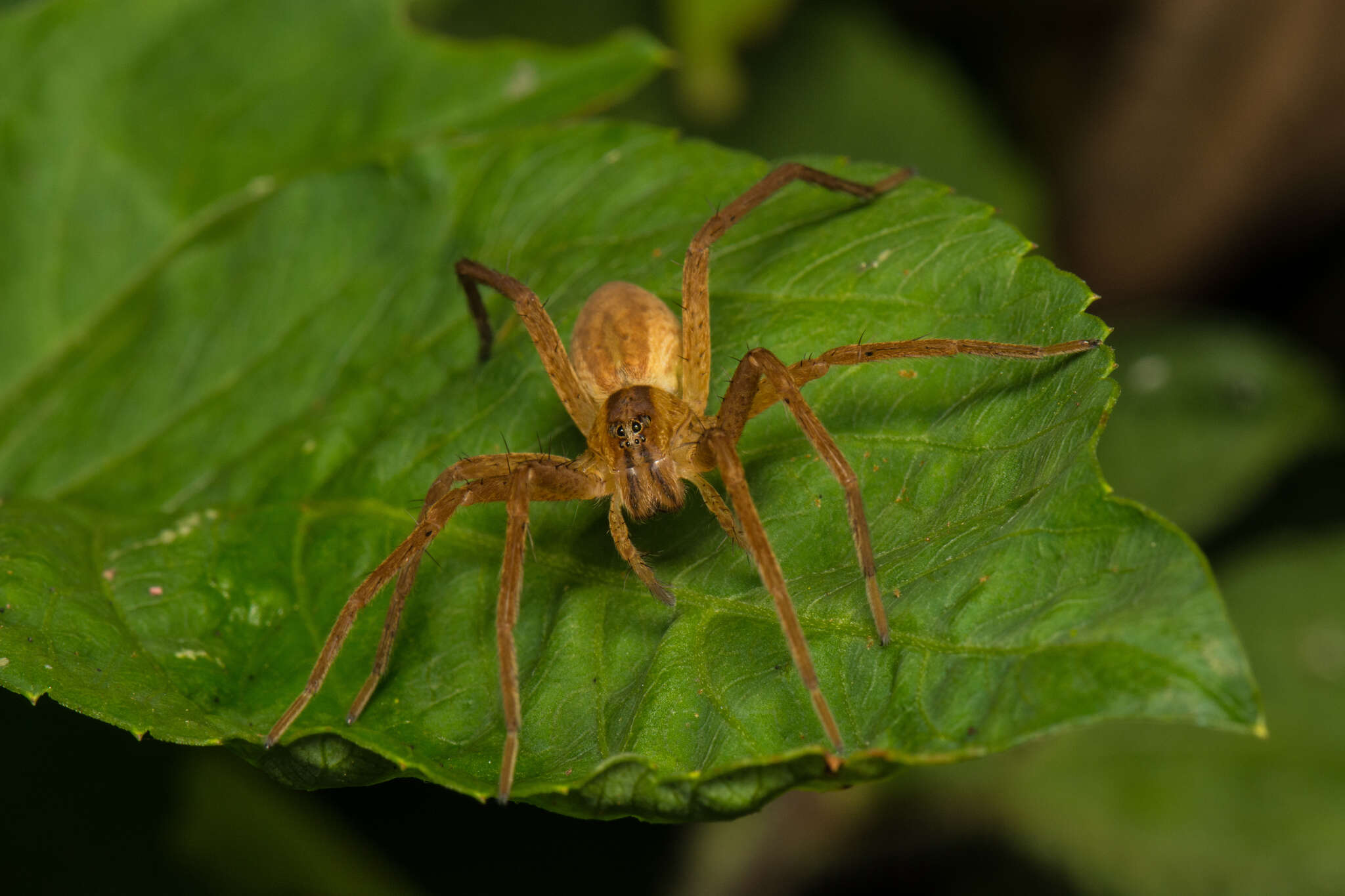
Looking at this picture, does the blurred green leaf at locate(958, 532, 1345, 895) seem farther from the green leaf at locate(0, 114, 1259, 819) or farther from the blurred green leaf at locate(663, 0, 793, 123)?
the blurred green leaf at locate(663, 0, 793, 123)

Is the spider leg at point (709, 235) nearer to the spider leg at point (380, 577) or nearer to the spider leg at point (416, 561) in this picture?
the spider leg at point (416, 561)

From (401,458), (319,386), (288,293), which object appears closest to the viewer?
(401,458)

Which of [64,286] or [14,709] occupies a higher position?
[64,286]

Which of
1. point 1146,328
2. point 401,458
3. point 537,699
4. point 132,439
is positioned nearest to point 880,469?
point 537,699

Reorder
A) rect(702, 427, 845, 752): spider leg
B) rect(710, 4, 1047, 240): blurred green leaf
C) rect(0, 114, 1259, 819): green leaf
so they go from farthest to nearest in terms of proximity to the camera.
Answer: rect(710, 4, 1047, 240): blurred green leaf, rect(702, 427, 845, 752): spider leg, rect(0, 114, 1259, 819): green leaf

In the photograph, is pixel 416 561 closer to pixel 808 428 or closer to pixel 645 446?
pixel 645 446

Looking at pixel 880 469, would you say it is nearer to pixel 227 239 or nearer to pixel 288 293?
pixel 288 293

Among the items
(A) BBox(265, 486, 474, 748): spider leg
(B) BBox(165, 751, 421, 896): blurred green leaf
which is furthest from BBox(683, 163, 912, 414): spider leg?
(B) BBox(165, 751, 421, 896): blurred green leaf
